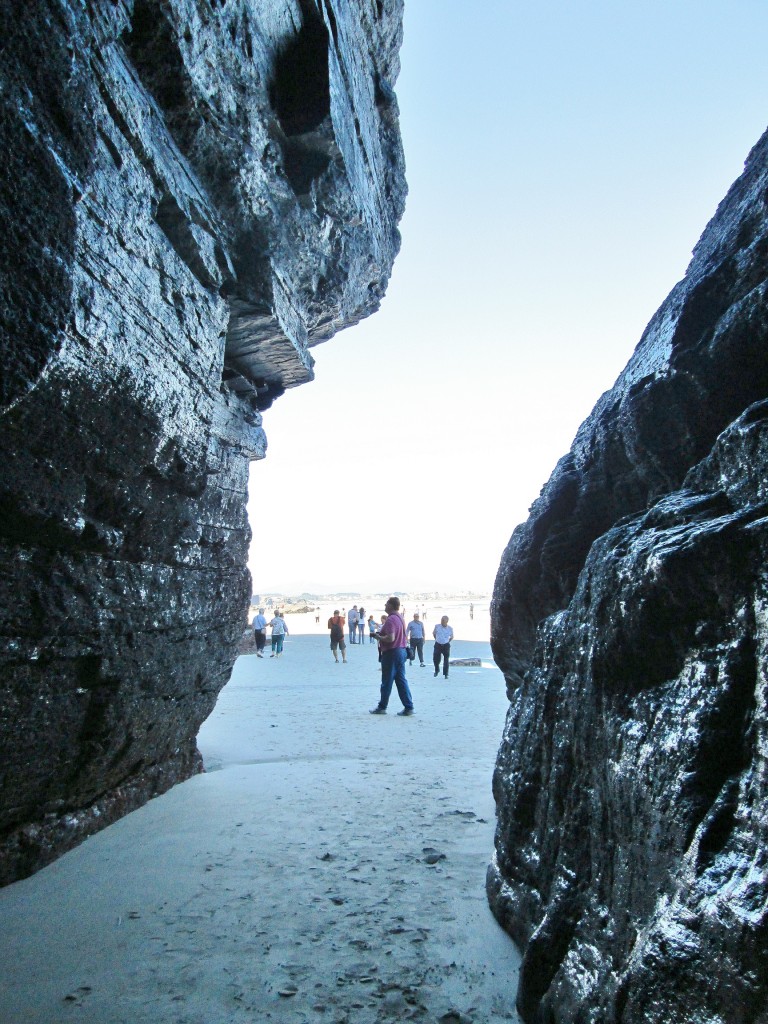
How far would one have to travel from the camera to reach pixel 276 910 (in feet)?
10.7

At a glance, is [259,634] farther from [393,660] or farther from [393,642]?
[393,642]

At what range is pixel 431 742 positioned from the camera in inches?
305

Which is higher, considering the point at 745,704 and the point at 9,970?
the point at 745,704

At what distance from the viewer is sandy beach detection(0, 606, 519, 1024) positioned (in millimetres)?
2510

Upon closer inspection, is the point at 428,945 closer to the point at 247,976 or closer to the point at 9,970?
the point at 247,976

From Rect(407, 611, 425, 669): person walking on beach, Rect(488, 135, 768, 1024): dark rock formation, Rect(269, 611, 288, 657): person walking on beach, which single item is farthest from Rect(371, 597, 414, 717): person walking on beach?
Rect(269, 611, 288, 657): person walking on beach

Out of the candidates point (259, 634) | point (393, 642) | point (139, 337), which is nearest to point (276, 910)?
point (139, 337)

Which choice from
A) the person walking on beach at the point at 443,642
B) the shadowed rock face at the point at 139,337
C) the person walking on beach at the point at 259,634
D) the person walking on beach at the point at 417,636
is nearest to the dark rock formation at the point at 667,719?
the shadowed rock face at the point at 139,337

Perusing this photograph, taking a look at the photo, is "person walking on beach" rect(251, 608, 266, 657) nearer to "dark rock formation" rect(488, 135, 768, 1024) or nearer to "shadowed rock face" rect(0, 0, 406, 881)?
"shadowed rock face" rect(0, 0, 406, 881)

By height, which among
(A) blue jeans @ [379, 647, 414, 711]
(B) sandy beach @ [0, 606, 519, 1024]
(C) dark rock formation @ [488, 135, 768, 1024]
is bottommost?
(B) sandy beach @ [0, 606, 519, 1024]

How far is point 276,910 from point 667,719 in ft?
7.98

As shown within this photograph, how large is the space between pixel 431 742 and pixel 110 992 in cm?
557

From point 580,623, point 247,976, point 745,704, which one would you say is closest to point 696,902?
point 745,704

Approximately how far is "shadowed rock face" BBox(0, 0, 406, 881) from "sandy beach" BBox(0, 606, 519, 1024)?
0.58 metres
